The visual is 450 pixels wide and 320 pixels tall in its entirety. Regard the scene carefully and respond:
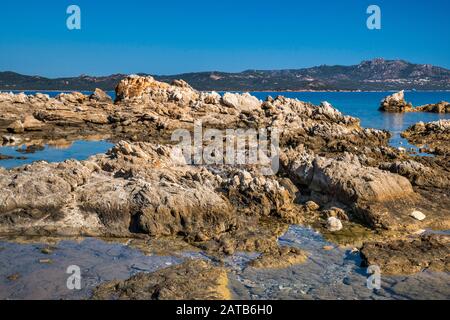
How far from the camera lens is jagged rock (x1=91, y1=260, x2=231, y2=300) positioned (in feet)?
32.0

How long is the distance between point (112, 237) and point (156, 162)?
5370mm

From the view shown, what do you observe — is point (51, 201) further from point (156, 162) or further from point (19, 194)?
point (156, 162)

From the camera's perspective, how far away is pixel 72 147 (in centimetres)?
3102

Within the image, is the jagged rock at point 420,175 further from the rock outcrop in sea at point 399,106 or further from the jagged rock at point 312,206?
the rock outcrop in sea at point 399,106

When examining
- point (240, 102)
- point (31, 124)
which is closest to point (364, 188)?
point (240, 102)

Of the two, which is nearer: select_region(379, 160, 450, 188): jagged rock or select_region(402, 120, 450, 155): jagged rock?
select_region(379, 160, 450, 188): jagged rock

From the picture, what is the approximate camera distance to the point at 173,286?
10070 mm

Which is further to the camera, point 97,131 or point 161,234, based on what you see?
point 97,131

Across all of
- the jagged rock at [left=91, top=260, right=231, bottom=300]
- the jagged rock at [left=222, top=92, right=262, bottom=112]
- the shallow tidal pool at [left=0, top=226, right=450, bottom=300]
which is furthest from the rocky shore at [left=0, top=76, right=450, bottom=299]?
the jagged rock at [left=222, top=92, right=262, bottom=112]

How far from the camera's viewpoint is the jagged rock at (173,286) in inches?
384

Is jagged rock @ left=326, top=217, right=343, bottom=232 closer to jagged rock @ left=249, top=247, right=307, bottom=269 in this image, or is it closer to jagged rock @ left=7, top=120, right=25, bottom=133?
jagged rock @ left=249, top=247, right=307, bottom=269

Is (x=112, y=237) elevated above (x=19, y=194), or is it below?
below
